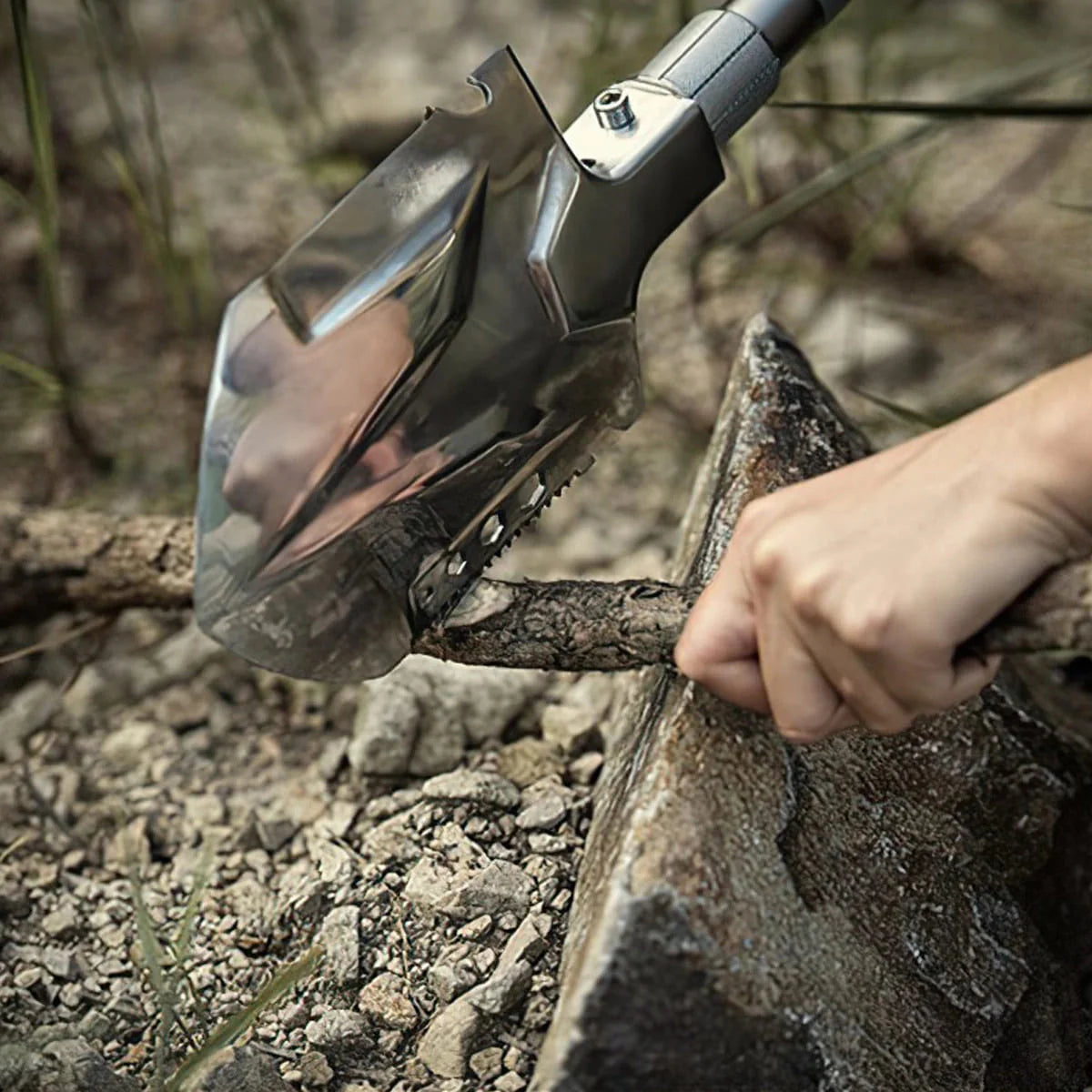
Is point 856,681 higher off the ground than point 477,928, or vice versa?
point 856,681

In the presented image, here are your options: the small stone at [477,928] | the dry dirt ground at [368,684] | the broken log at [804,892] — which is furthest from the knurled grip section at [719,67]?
the small stone at [477,928]

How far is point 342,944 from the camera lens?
1.11m

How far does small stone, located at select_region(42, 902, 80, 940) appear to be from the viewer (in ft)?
3.93

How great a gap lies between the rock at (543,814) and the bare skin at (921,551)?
33 centimetres

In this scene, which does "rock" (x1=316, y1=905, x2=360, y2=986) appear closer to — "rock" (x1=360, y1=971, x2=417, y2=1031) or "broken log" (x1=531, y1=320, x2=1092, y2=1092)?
"rock" (x1=360, y1=971, x2=417, y2=1031)

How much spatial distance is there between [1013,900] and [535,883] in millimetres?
350

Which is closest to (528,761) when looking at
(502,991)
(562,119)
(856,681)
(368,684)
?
(368,684)

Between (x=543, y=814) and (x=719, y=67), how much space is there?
56cm

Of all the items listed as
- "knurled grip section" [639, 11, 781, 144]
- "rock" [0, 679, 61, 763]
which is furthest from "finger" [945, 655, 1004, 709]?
"rock" [0, 679, 61, 763]

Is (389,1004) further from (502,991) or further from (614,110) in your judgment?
(614,110)

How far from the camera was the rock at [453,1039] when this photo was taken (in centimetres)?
103

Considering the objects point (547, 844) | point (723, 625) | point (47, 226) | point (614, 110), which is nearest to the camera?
point (723, 625)

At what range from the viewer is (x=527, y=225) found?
984 mm

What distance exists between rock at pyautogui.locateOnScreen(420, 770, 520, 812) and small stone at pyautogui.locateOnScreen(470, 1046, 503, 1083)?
206 mm
